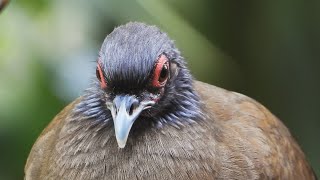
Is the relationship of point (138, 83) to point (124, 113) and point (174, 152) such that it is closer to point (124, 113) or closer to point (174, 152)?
point (124, 113)

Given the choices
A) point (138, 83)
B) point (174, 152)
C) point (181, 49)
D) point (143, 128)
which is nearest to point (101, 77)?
point (138, 83)

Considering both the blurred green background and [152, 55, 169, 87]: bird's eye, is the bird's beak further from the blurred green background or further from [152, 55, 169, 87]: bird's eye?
the blurred green background

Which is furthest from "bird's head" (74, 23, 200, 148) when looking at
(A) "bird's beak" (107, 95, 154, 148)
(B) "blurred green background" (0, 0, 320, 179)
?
(B) "blurred green background" (0, 0, 320, 179)

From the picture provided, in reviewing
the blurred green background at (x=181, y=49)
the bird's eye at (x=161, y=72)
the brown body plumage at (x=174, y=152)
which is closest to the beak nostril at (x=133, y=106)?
the bird's eye at (x=161, y=72)

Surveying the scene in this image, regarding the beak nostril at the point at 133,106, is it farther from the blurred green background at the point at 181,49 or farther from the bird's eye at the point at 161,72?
the blurred green background at the point at 181,49

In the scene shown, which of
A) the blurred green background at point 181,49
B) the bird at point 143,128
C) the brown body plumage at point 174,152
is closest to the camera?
the bird at point 143,128
